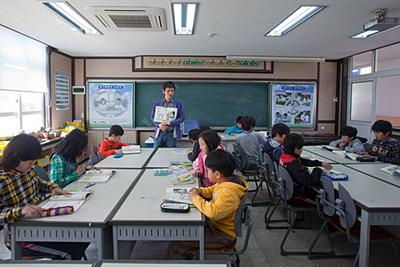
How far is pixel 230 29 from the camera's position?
14.1 feet

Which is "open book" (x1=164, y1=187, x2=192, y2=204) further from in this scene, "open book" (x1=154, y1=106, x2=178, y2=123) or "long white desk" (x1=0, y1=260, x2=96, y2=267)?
"open book" (x1=154, y1=106, x2=178, y2=123)

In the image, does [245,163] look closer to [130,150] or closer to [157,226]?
[130,150]

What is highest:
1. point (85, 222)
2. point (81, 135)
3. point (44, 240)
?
point (81, 135)

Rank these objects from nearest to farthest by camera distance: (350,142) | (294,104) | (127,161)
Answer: (127,161) → (350,142) → (294,104)

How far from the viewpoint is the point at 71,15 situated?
3725 mm

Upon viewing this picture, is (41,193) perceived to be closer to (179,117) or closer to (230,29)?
(179,117)

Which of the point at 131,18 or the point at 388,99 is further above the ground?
the point at 131,18

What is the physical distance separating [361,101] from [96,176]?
234 inches

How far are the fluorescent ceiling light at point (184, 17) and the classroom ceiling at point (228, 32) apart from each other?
0.27ft

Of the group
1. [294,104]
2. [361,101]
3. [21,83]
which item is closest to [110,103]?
[21,83]

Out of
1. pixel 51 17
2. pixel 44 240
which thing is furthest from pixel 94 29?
pixel 44 240

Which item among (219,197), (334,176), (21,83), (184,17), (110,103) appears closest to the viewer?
(219,197)

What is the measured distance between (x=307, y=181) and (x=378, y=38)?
11.6 ft

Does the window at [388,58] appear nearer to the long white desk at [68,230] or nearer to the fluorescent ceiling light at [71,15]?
the fluorescent ceiling light at [71,15]
